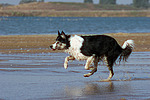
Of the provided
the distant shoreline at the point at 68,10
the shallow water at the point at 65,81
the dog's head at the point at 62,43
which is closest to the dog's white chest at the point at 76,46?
the dog's head at the point at 62,43

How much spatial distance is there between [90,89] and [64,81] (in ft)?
4.18

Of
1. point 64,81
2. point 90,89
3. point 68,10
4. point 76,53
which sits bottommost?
point 68,10

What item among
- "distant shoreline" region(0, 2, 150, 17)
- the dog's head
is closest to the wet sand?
the dog's head

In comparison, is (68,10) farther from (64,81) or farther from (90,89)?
(90,89)

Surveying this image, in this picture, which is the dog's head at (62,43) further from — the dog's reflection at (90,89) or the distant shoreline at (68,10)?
the distant shoreline at (68,10)

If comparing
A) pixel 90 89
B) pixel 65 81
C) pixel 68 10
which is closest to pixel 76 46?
pixel 65 81

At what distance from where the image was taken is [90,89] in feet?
31.0

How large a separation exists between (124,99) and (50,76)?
3495 millimetres

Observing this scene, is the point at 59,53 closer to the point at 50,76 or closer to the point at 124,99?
the point at 50,76

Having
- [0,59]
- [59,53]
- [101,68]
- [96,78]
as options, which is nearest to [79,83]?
[96,78]

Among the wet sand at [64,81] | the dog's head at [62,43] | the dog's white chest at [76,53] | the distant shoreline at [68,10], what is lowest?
the distant shoreline at [68,10]

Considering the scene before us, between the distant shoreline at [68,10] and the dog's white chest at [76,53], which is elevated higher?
the dog's white chest at [76,53]

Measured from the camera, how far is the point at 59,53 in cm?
1764

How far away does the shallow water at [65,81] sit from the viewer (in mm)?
8719
